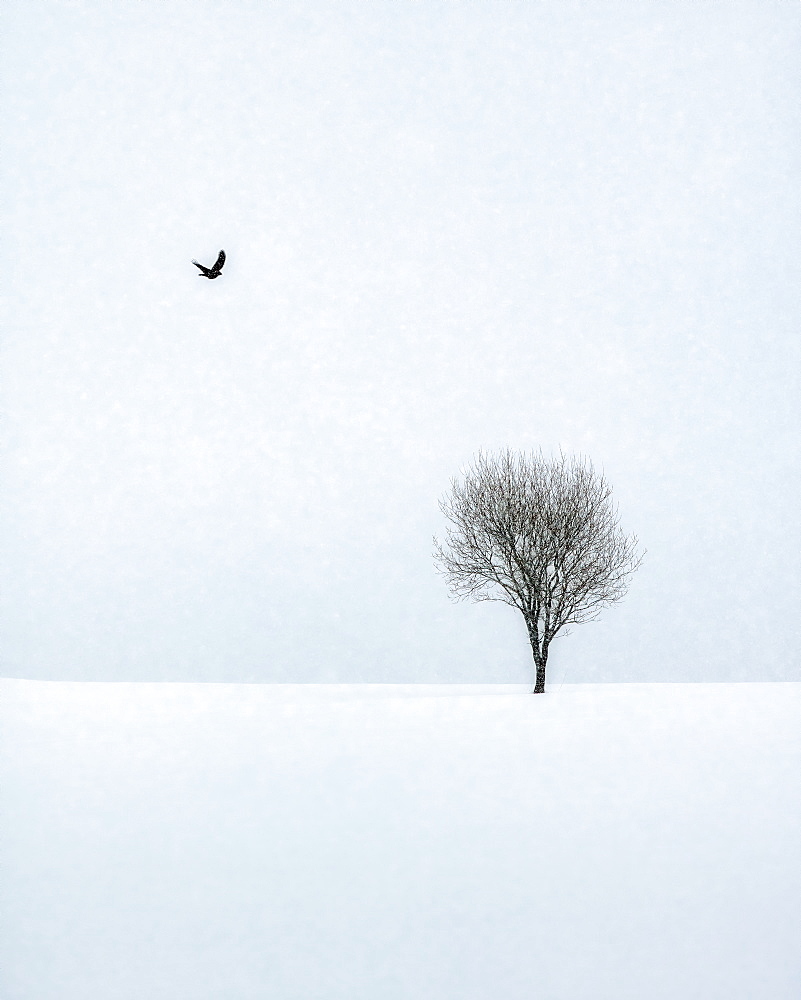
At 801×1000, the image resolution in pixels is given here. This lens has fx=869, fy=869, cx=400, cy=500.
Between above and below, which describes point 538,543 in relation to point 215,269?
below

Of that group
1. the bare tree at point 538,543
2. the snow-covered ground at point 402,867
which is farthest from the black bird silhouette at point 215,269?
the snow-covered ground at point 402,867

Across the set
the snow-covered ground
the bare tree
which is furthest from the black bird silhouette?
the snow-covered ground

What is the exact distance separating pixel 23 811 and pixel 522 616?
15.8 metres

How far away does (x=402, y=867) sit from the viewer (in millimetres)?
5852

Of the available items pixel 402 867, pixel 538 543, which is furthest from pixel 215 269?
pixel 402 867

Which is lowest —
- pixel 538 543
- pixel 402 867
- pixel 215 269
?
pixel 402 867

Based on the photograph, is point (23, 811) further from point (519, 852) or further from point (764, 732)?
point (764, 732)

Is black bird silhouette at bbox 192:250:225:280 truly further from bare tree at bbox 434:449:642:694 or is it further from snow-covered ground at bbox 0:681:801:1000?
snow-covered ground at bbox 0:681:801:1000

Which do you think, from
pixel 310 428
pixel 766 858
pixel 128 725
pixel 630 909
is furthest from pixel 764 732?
pixel 310 428

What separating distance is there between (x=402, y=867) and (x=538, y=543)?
52.2ft

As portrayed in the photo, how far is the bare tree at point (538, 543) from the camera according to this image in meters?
21.2

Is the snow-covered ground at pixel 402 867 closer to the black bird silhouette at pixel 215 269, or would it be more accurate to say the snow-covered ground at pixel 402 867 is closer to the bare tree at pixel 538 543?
the bare tree at pixel 538 543

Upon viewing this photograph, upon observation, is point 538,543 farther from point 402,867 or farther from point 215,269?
point 402,867

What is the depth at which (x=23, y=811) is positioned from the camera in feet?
25.2
